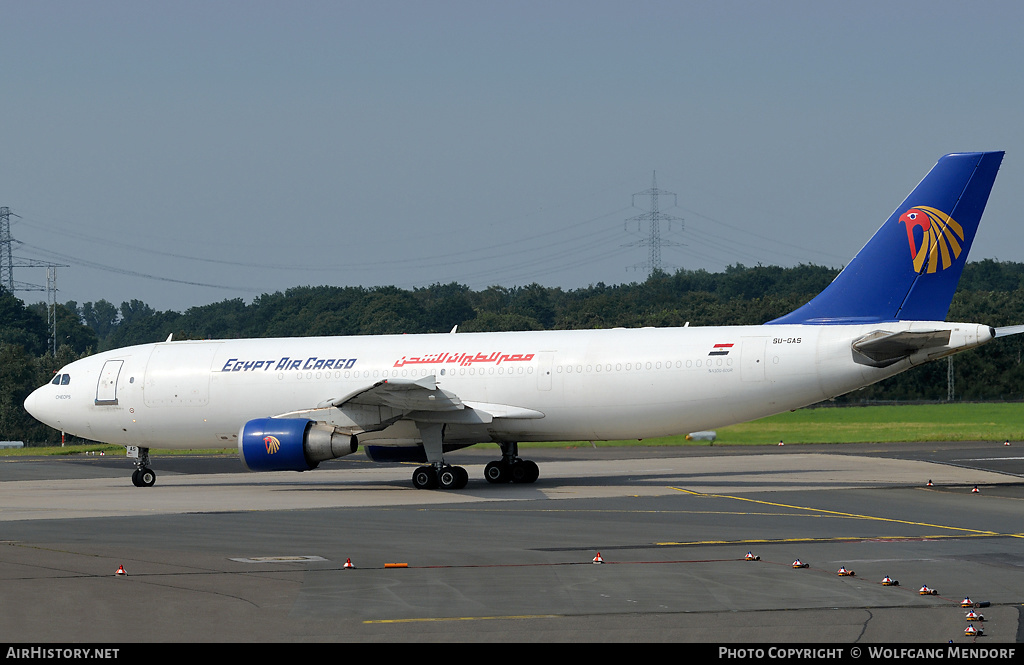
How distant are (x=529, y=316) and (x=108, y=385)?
8093cm

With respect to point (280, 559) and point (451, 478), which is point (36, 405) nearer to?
point (451, 478)

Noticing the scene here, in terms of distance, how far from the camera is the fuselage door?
101ft

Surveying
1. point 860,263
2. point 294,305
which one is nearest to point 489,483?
point 860,263

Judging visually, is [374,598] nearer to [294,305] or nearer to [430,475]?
[430,475]

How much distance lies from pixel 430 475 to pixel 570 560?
12.8 m

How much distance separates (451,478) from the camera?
89.3 ft

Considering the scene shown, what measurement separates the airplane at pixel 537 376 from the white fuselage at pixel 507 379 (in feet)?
0.13

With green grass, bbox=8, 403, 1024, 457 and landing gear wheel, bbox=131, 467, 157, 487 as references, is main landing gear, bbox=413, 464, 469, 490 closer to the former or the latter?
landing gear wheel, bbox=131, 467, 157, 487

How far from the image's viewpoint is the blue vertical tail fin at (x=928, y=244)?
83.6 ft

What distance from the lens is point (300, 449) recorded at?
86.4 ft

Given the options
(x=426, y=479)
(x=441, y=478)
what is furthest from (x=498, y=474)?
(x=426, y=479)

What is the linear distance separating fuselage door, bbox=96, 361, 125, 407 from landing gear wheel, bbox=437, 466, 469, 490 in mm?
9747

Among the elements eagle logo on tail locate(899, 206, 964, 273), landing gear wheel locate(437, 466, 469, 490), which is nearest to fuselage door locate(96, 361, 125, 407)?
landing gear wheel locate(437, 466, 469, 490)
